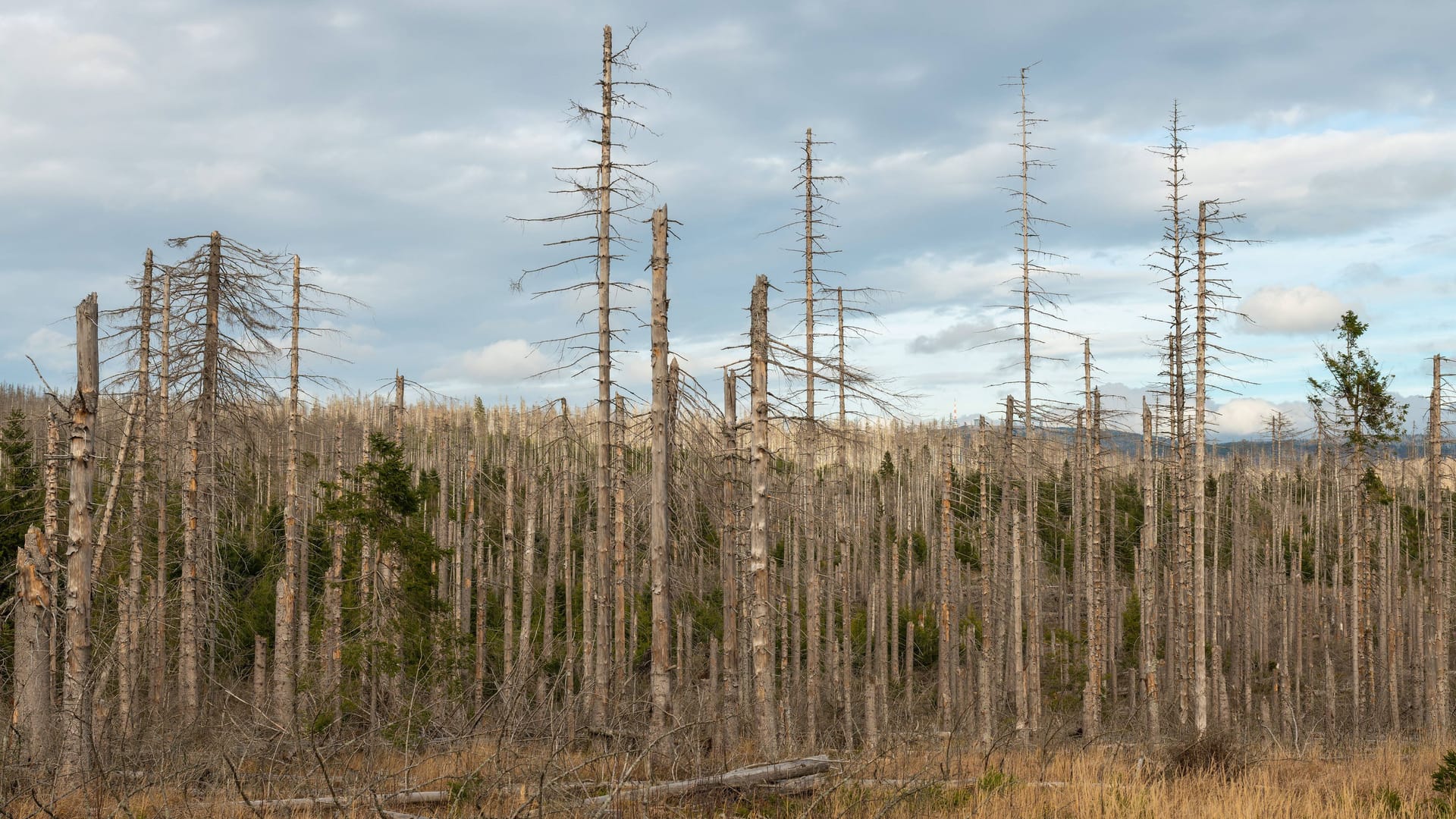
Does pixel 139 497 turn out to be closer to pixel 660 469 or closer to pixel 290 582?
pixel 290 582

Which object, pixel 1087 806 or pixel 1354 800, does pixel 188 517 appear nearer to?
pixel 1087 806

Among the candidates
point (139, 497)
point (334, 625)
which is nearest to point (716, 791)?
point (334, 625)

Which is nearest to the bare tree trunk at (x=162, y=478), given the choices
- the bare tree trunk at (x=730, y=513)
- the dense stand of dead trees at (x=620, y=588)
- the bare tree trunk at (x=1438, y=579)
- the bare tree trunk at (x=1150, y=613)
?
the dense stand of dead trees at (x=620, y=588)

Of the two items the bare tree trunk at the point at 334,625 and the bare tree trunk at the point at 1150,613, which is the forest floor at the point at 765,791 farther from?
the bare tree trunk at the point at 1150,613

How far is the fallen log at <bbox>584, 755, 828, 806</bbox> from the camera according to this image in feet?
27.1

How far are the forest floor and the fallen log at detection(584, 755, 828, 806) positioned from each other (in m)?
0.09

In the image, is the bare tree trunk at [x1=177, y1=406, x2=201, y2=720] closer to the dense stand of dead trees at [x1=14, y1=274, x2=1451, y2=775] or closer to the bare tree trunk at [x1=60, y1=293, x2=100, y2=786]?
the dense stand of dead trees at [x1=14, y1=274, x2=1451, y2=775]

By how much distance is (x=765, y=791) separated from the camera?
8.66 m

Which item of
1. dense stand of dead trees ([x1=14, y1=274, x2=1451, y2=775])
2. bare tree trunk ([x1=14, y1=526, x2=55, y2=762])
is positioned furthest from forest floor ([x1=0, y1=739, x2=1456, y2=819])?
bare tree trunk ([x1=14, y1=526, x2=55, y2=762])

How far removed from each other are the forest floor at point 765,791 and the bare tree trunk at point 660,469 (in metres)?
2.78

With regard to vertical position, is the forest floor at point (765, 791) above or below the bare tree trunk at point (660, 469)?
below

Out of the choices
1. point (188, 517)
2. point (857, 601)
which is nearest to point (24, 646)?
point (188, 517)

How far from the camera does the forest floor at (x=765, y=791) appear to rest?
8000mm

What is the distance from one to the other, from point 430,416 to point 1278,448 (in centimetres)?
10803
